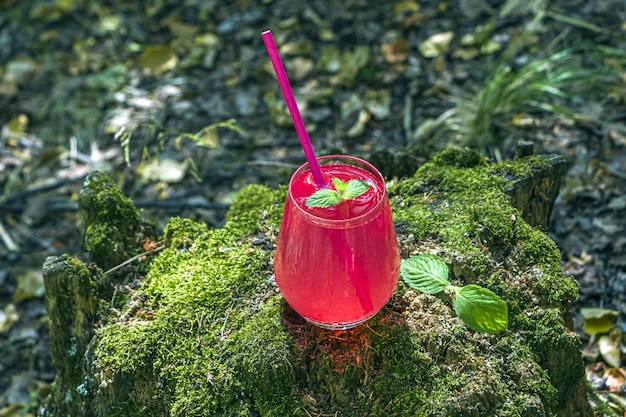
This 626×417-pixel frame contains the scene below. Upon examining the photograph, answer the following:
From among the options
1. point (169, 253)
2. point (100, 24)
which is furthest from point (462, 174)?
point (100, 24)

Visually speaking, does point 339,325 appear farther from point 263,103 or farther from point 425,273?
point 263,103

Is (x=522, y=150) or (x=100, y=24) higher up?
(x=522, y=150)

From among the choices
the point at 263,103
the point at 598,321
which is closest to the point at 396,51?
the point at 263,103

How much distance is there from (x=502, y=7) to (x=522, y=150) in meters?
2.25

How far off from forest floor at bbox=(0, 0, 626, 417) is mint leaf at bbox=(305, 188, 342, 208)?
1439mm

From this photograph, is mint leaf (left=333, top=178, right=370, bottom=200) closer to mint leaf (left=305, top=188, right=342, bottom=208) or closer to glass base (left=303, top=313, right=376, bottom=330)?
mint leaf (left=305, top=188, right=342, bottom=208)

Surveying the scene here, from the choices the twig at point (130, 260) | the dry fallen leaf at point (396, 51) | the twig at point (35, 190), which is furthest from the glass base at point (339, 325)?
the dry fallen leaf at point (396, 51)

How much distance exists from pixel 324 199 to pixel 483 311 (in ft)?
1.77

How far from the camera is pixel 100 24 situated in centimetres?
447

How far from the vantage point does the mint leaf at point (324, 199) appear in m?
1.57

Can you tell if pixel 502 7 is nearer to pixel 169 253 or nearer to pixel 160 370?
pixel 169 253

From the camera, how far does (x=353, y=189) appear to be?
161cm

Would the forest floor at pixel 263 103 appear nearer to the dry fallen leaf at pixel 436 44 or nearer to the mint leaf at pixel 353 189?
the dry fallen leaf at pixel 436 44

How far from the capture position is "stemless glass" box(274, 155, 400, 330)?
160 centimetres
